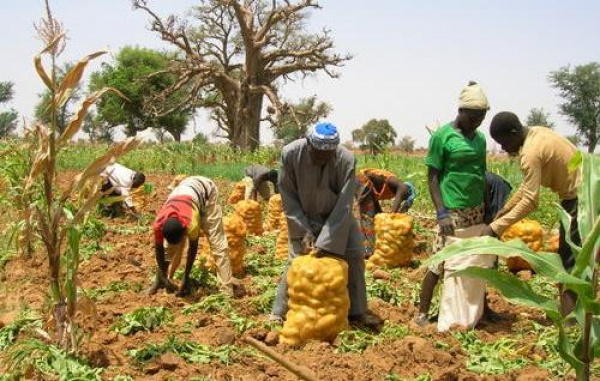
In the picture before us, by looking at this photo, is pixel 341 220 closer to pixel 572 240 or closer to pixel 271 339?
pixel 271 339

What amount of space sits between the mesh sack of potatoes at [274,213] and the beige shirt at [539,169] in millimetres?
4626

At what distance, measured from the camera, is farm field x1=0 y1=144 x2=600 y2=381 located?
3.43m

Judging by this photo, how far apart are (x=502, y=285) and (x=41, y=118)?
8.64 feet

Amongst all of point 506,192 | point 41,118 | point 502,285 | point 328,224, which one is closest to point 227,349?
point 328,224

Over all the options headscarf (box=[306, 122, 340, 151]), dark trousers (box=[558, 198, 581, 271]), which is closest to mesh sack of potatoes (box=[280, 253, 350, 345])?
headscarf (box=[306, 122, 340, 151])

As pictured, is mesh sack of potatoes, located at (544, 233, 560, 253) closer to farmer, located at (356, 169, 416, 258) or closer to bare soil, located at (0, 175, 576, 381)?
bare soil, located at (0, 175, 576, 381)

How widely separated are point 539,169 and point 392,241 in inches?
106

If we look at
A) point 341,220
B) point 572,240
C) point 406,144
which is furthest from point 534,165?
point 406,144

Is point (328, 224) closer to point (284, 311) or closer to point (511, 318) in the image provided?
point (284, 311)

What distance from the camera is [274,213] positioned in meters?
8.58

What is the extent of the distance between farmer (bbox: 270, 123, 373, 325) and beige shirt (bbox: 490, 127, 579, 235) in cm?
100

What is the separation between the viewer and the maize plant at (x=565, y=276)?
199 centimetres

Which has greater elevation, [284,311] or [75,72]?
[75,72]

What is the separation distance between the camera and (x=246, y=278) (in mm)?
6059
